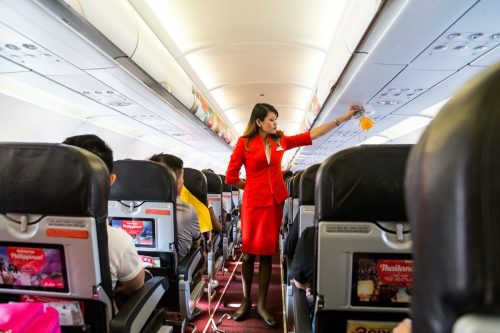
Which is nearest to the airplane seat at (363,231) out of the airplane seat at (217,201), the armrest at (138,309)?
the armrest at (138,309)

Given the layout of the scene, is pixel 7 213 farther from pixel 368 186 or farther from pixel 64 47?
pixel 64 47

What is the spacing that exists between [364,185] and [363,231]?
200mm

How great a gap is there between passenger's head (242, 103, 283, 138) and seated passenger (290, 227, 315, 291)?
49.2 inches

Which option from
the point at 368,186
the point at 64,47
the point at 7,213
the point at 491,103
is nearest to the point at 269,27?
the point at 64,47

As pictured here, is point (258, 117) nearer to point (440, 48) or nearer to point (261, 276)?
point (261, 276)

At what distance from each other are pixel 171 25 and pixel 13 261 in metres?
3.61

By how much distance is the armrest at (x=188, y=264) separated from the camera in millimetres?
2711

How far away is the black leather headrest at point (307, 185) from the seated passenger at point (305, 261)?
42.6 inches

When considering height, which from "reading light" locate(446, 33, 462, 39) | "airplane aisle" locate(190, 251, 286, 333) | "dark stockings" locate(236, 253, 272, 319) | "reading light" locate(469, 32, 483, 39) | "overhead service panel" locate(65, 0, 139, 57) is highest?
"overhead service panel" locate(65, 0, 139, 57)

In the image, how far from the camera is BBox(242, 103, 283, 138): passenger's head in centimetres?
287

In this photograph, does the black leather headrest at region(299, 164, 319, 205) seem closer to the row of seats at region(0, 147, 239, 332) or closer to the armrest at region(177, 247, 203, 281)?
the armrest at region(177, 247, 203, 281)

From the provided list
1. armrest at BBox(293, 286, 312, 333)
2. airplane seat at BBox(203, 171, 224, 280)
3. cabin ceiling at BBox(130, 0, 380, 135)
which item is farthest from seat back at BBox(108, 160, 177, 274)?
airplane seat at BBox(203, 171, 224, 280)

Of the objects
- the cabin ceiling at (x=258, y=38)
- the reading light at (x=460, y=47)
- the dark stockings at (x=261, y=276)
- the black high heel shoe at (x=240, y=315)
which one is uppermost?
the cabin ceiling at (x=258, y=38)

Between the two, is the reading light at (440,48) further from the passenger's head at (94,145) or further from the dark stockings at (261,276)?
the passenger's head at (94,145)
